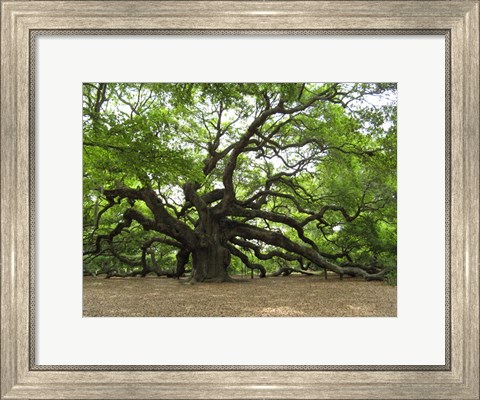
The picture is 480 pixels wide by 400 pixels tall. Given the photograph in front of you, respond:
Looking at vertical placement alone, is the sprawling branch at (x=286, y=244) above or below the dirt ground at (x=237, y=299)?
above

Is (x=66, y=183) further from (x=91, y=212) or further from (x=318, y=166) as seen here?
(x=318, y=166)

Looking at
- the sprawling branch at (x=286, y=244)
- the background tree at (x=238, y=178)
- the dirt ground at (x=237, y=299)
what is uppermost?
the background tree at (x=238, y=178)

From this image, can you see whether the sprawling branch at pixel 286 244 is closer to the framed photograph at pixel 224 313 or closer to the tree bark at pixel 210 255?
the tree bark at pixel 210 255

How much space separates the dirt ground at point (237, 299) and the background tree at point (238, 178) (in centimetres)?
29

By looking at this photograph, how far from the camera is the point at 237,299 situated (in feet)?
14.2

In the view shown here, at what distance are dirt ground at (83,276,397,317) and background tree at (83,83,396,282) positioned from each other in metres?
0.29

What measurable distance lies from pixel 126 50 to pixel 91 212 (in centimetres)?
193

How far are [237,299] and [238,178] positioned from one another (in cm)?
182

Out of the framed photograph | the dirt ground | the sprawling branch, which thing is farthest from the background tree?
the framed photograph

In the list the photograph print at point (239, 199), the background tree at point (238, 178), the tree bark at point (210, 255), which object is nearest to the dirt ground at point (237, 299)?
the photograph print at point (239, 199)

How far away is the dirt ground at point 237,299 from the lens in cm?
337

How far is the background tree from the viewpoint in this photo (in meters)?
3.95

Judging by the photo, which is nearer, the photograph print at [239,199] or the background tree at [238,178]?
the photograph print at [239,199]

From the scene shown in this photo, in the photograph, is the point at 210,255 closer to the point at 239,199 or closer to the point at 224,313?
the point at 239,199
